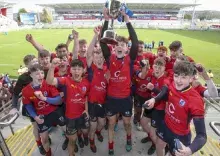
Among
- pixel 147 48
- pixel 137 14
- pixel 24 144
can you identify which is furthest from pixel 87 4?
pixel 24 144

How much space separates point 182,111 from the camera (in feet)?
8.80

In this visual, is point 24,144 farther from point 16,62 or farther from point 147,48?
point 147,48

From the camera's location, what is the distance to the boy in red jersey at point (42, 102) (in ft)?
11.5

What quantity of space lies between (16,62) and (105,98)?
1581 cm

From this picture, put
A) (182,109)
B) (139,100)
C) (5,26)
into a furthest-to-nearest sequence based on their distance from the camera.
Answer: (5,26), (139,100), (182,109)

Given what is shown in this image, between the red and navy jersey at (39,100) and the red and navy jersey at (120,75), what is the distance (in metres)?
1.01

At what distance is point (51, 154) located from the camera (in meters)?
4.09

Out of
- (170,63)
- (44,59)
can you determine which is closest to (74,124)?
(44,59)

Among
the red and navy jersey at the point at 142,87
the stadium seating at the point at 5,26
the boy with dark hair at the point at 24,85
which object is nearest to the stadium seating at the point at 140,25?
the stadium seating at the point at 5,26

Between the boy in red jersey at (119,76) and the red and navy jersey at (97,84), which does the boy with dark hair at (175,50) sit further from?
the red and navy jersey at (97,84)

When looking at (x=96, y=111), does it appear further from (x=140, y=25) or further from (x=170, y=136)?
(x=140, y=25)

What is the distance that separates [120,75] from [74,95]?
862 mm

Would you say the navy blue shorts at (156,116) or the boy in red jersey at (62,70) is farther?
the boy in red jersey at (62,70)

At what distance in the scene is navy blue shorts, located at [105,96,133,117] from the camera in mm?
3855
